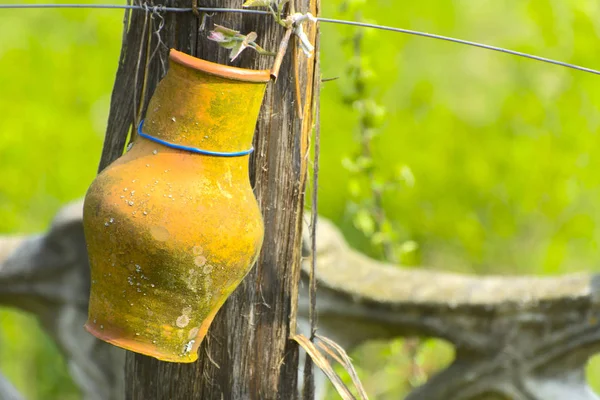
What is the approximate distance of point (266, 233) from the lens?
1330 millimetres

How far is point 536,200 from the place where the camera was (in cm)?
368

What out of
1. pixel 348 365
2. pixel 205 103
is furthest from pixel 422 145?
pixel 205 103

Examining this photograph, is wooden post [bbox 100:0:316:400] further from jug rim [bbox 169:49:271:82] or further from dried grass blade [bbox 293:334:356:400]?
jug rim [bbox 169:49:271:82]

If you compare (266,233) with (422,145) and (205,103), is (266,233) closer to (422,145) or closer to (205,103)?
(205,103)

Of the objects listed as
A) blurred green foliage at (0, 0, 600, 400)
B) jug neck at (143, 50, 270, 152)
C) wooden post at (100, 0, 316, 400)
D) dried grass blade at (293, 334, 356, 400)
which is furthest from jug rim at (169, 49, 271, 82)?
blurred green foliage at (0, 0, 600, 400)

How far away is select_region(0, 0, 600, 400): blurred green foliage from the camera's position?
348 centimetres

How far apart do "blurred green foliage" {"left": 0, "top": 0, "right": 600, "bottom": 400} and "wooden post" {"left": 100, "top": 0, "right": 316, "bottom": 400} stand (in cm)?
177

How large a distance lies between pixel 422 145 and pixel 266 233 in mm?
2454

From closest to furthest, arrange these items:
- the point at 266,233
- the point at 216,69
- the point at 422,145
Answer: the point at 216,69 < the point at 266,233 < the point at 422,145

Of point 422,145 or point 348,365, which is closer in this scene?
point 348,365

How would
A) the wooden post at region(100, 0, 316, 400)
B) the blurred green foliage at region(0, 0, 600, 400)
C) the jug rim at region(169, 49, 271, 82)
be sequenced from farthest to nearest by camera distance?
the blurred green foliage at region(0, 0, 600, 400) → the wooden post at region(100, 0, 316, 400) → the jug rim at region(169, 49, 271, 82)

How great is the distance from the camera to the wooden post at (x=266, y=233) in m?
1.27

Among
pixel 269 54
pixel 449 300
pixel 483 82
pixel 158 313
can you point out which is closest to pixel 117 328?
pixel 158 313

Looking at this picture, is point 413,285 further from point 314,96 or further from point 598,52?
point 598,52
